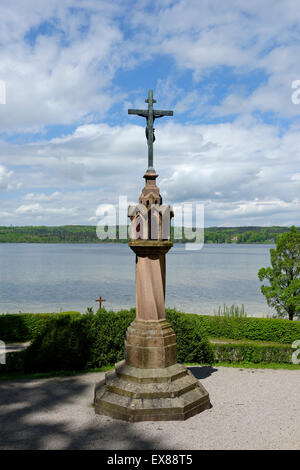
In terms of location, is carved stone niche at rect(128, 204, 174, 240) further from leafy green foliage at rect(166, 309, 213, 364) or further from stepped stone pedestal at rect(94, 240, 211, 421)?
leafy green foliage at rect(166, 309, 213, 364)

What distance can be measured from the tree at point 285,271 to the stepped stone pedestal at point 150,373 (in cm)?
1374

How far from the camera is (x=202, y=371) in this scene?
33.7ft

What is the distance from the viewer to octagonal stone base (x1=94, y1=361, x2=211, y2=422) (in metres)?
6.64

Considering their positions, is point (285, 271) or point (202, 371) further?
point (285, 271)

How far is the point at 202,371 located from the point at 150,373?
12.0ft

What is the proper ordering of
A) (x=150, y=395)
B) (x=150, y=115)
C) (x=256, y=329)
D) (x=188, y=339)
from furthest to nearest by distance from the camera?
(x=256, y=329) → (x=188, y=339) → (x=150, y=115) → (x=150, y=395)

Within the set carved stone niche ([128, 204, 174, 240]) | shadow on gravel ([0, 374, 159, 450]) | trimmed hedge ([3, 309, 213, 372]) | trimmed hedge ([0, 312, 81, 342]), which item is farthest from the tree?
shadow on gravel ([0, 374, 159, 450])

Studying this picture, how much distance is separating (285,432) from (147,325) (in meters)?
3.11

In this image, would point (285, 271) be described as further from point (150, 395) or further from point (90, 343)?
point (150, 395)

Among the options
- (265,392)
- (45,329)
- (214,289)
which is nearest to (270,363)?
(265,392)

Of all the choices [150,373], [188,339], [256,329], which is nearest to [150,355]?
[150,373]

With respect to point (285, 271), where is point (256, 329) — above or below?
below
